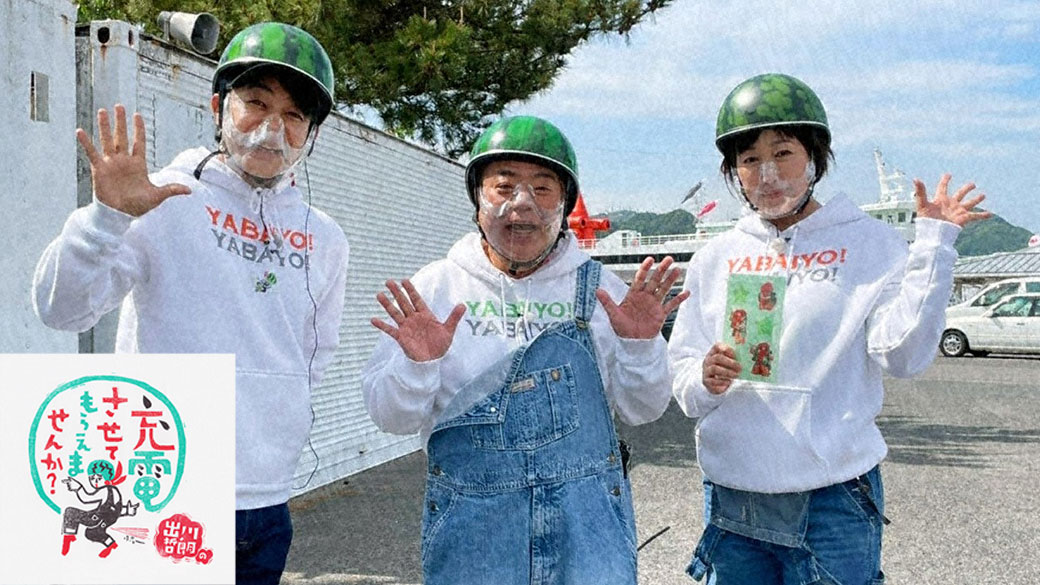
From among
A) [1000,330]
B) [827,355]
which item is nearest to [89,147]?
[827,355]

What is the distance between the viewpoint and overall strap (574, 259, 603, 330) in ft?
8.77

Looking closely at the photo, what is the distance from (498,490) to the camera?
254 cm

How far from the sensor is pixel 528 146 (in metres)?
2.62

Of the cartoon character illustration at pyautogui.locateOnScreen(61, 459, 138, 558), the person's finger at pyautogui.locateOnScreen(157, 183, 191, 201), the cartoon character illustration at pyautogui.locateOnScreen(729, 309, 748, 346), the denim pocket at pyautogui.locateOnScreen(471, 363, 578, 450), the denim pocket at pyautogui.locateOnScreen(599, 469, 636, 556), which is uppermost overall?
the person's finger at pyautogui.locateOnScreen(157, 183, 191, 201)

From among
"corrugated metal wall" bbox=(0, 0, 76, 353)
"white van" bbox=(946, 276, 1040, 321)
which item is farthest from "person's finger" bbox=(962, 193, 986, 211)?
"white van" bbox=(946, 276, 1040, 321)


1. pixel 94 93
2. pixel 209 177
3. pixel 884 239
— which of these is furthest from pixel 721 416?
pixel 94 93

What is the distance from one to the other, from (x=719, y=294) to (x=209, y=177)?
1.58 m

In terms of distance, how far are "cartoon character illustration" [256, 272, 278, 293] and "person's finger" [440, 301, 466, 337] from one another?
504 mm

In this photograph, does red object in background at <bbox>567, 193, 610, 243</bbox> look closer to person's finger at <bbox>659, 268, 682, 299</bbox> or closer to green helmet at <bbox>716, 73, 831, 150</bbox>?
green helmet at <bbox>716, 73, 831, 150</bbox>

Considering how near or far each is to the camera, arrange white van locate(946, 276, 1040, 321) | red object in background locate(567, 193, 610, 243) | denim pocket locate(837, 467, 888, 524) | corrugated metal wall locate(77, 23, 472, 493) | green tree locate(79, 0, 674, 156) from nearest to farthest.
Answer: denim pocket locate(837, 467, 888, 524)
corrugated metal wall locate(77, 23, 472, 493)
green tree locate(79, 0, 674, 156)
red object in background locate(567, 193, 610, 243)
white van locate(946, 276, 1040, 321)

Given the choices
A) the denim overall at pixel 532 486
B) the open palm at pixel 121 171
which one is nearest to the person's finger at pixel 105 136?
the open palm at pixel 121 171

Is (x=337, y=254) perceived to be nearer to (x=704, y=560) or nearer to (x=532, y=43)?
(x=704, y=560)

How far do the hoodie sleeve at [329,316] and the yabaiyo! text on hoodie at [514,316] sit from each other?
0.47 meters

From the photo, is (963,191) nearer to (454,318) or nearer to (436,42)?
(454,318)
